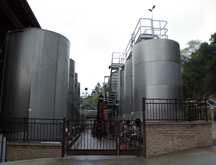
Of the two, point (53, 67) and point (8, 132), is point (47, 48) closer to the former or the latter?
point (53, 67)

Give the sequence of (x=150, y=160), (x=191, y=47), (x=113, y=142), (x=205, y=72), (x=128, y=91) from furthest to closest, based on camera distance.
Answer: (x=191, y=47) → (x=205, y=72) → (x=128, y=91) → (x=113, y=142) → (x=150, y=160)

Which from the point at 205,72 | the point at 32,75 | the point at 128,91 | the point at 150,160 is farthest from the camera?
the point at 205,72

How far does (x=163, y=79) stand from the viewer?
12.9 metres

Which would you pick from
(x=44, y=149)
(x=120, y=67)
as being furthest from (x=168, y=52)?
(x=120, y=67)

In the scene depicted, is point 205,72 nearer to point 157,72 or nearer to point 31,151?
point 157,72

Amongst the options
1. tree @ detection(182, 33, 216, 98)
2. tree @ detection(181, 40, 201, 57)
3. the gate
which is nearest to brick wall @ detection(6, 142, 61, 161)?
the gate

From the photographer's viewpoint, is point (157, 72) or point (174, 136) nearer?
point (174, 136)

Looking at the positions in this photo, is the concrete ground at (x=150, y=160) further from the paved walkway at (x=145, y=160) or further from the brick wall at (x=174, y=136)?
the brick wall at (x=174, y=136)

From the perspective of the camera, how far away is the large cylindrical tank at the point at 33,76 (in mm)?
11570

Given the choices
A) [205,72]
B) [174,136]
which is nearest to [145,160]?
[174,136]

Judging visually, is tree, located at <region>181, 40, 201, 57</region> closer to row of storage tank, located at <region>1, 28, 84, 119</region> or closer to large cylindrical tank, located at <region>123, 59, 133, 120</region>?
large cylindrical tank, located at <region>123, 59, 133, 120</region>

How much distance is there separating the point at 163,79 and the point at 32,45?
8.50 metres

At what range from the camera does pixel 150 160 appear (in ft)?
29.4

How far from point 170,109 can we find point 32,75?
315 inches
